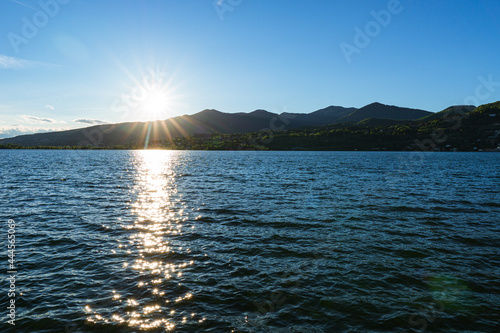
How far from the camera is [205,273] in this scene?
15109mm

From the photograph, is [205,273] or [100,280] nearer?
[100,280]

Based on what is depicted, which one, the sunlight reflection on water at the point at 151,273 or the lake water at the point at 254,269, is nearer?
the sunlight reflection on water at the point at 151,273

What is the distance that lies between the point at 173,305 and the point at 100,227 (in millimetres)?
15066

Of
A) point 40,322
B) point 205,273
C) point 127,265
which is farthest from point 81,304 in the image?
point 205,273

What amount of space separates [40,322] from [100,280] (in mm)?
3425

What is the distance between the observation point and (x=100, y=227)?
23531mm

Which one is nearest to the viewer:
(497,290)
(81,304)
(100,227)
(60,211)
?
(81,304)

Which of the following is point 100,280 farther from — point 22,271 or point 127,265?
point 22,271

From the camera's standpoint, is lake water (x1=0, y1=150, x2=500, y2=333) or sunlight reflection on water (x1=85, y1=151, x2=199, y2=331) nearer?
sunlight reflection on water (x1=85, y1=151, x2=199, y2=331)

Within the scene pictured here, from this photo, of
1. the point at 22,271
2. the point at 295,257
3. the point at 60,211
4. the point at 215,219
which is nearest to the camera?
the point at 22,271

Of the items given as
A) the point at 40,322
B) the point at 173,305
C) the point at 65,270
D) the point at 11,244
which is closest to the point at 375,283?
the point at 173,305

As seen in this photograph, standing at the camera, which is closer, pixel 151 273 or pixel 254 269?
pixel 151 273

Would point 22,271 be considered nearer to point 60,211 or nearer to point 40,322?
point 40,322

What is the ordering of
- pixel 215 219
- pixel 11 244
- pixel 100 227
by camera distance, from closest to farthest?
pixel 11 244 → pixel 100 227 → pixel 215 219
